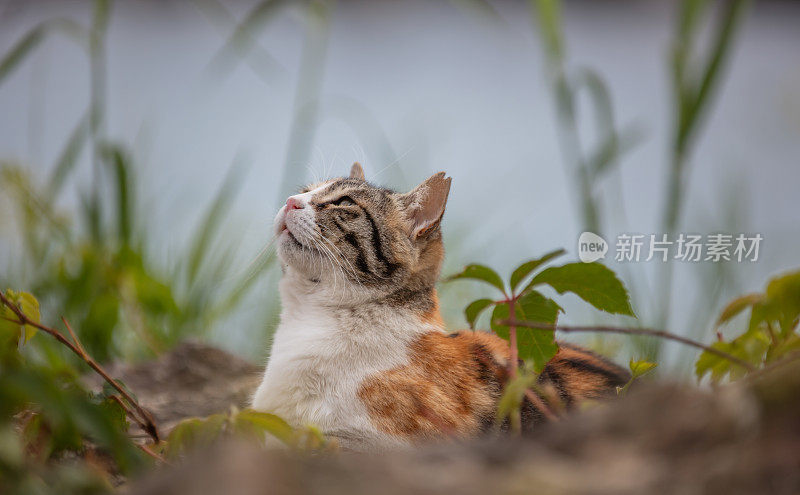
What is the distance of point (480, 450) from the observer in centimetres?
56

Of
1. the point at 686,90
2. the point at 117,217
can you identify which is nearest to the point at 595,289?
the point at 686,90

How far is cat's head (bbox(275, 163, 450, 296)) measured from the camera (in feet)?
4.70

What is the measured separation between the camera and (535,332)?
1.01 meters

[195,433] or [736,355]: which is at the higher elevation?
[736,355]

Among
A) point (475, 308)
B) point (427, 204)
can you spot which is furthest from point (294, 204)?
point (475, 308)

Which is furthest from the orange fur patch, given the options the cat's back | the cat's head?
the cat's head

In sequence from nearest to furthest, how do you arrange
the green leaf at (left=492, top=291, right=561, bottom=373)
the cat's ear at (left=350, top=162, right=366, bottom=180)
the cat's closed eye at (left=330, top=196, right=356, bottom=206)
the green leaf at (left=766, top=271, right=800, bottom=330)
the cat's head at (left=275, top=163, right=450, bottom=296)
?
the green leaf at (left=766, top=271, right=800, bottom=330) → the green leaf at (left=492, top=291, right=561, bottom=373) → the cat's head at (left=275, top=163, right=450, bottom=296) → the cat's closed eye at (left=330, top=196, right=356, bottom=206) → the cat's ear at (left=350, top=162, right=366, bottom=180)

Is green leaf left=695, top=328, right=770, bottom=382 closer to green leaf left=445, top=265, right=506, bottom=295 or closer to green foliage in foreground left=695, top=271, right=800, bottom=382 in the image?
green foliage in foreground left=695, top=271, right=800, bottom=382

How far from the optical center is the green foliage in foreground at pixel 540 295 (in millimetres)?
920

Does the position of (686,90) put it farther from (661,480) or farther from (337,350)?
(661,480)

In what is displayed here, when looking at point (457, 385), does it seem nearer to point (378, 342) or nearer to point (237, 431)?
point (378, 342)

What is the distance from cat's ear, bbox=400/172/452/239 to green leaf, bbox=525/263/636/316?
0.59 m

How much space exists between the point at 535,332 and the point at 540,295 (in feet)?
0.21

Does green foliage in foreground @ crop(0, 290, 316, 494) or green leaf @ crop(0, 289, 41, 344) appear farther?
green leaf @ crop(0, 289, 41, 344)
